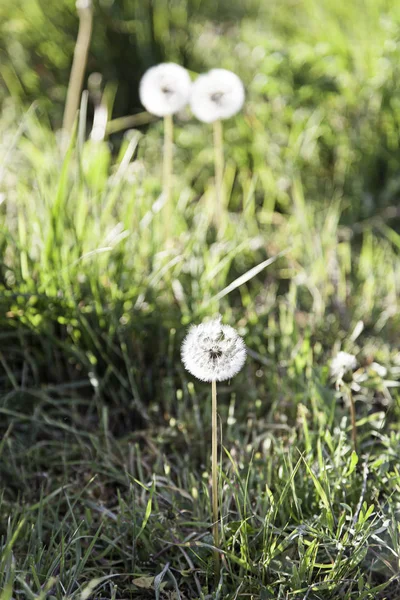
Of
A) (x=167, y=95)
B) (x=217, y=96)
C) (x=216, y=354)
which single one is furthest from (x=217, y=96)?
(x=216, y=354)

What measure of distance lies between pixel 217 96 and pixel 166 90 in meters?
0.17

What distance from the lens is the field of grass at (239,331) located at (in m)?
1.50

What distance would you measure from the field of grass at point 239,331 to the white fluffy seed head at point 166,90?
0.24 metres

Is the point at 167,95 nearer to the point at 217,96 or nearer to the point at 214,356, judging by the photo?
the point at 217,96

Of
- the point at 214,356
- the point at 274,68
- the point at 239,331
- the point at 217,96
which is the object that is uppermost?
the point at 274,68

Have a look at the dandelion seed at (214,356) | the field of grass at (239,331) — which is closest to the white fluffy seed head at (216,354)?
the dandelion seed at (214,356)

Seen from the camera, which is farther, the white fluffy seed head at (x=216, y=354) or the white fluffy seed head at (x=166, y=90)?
the white fluffy seed head at (x=166, y=90)

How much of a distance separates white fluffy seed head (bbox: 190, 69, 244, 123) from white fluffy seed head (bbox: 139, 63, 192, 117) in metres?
0.04

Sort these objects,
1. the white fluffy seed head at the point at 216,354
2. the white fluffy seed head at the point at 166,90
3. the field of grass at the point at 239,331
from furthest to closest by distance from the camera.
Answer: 1. the white fluffy seed head at the point at 166,90
2. the field of grass at the point at 239,331
3. the white fluffy seed head at the point at 216,354

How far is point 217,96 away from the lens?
227 centimetres

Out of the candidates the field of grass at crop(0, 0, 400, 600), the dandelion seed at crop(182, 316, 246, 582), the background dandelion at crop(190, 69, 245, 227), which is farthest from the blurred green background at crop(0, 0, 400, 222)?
the dandelion seed at crop(182, 316, 246, 582)

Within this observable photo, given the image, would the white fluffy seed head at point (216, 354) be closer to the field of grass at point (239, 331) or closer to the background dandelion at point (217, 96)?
the field of grass at point (239, 331)

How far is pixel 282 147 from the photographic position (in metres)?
3.04

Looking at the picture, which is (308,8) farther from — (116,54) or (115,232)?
(115,232)
